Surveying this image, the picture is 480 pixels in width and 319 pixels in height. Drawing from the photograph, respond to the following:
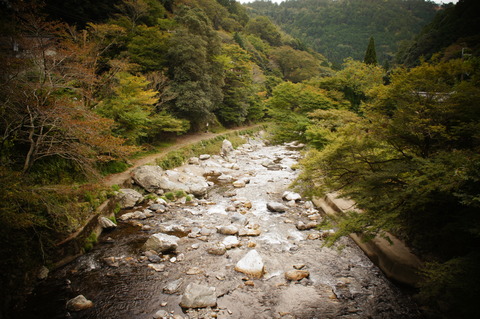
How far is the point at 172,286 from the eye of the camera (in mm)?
4664

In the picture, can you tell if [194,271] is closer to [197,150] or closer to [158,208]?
[158,208]

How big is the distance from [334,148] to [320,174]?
70 cm

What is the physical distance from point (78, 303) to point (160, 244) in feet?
6.79

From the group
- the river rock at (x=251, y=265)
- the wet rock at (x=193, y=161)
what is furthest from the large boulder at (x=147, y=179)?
the river rock at (x=251, y=265)

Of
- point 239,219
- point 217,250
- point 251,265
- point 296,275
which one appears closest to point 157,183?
point 239,219

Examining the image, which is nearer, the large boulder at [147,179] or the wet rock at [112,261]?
the wet rock at [112,261]

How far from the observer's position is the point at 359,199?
436 centimetres

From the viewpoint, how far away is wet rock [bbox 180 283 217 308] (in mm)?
4137

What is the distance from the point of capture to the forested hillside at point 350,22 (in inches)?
3506

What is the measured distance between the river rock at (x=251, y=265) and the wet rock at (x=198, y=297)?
3.17 ft

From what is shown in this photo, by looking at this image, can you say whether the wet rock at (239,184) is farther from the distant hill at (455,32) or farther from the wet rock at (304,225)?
the distant hill at (455,32)

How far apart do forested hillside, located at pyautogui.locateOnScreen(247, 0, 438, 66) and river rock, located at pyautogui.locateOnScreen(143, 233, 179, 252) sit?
93.5 m

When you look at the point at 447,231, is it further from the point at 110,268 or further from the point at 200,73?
the point at 200,73

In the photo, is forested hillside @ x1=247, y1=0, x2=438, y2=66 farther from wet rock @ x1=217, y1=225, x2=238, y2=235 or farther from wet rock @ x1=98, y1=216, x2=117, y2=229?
wet rock @ x1=98, y1=216, x2=117, y2=229
